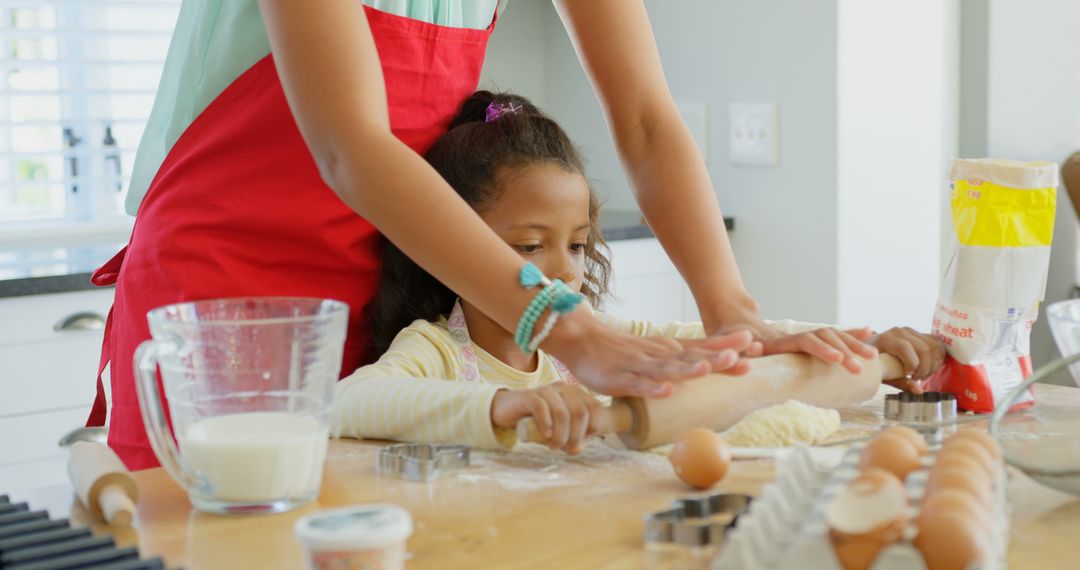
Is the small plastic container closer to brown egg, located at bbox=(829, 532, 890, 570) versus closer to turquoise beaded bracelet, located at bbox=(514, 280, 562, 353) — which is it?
brown egg, located at bbox=(829, 532, 890, 570)

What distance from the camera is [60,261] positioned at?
2225mm

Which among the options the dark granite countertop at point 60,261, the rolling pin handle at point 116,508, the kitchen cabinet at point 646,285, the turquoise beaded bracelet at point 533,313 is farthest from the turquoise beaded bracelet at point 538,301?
the kitchen cabinet at point 646,285

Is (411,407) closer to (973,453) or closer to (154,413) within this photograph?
(154,413)

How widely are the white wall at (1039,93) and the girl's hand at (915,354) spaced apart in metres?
1.71

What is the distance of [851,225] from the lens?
96.7 inches

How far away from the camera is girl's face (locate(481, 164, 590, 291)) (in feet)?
4.46

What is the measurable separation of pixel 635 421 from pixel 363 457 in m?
0.22

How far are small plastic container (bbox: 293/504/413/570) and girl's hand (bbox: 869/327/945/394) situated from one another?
627 mm

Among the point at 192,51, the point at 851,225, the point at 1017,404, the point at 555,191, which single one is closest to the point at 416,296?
the point at 555,191

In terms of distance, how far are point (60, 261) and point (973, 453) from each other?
6.08 ft

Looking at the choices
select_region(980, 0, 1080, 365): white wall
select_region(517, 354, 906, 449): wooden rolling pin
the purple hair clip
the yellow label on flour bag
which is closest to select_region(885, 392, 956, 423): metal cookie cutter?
select_region(517, 354, 906, 449): wooden rolling pin

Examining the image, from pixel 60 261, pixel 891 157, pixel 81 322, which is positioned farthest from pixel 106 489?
pixel 891 157

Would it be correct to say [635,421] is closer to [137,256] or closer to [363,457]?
[363,457]

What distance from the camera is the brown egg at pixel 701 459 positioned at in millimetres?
881
